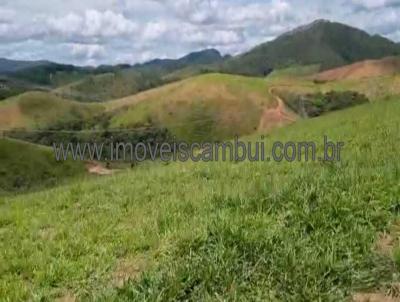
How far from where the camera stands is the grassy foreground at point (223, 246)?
543 centimetres

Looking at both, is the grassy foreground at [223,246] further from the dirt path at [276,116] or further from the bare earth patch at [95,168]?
the dirt path at [276,116]

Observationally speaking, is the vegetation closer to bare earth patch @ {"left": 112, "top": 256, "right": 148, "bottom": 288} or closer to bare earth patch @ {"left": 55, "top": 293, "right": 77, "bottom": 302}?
bare earth patch @ {"left": 112, "top": 256, "right": 148, "bottom": 288}

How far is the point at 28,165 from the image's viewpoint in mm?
134875

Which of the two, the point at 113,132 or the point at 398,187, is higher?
the point at 398,187

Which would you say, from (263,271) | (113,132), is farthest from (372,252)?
(113,132)

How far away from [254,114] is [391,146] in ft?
566

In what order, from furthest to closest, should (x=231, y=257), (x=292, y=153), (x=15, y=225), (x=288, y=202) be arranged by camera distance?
(x=292, y=153)
(x=15, y=225)
(x=288, y=202)
(x=231, y=257)

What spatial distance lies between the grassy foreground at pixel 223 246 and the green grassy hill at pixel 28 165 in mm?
121858

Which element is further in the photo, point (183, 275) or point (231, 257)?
point (231, 257)

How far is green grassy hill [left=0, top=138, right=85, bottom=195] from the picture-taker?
423 feet

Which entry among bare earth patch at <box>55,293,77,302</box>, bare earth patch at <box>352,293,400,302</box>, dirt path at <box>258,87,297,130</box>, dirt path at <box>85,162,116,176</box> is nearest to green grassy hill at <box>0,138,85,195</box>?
dirt path at <box>85,162,116,176</box>

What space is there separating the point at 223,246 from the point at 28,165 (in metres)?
136

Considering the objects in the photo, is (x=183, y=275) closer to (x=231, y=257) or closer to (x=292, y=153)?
(x=231, y=257)

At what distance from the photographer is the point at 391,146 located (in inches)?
646
